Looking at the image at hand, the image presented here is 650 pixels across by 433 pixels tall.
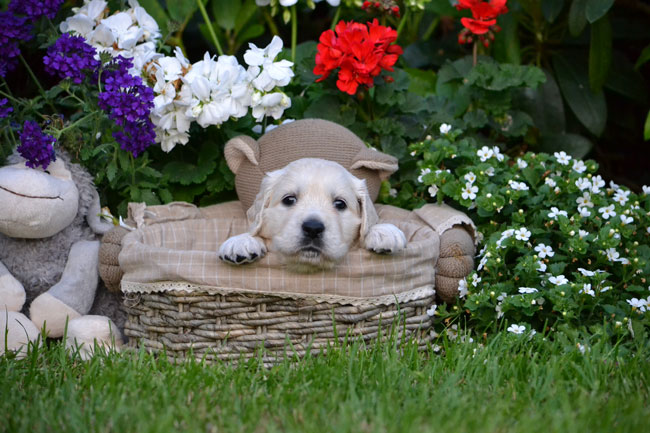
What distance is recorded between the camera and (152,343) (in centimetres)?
283

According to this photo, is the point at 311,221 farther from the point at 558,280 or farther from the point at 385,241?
the point at 558,280

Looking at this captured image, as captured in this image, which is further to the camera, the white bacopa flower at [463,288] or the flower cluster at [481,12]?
the flower cluster at [481,12]

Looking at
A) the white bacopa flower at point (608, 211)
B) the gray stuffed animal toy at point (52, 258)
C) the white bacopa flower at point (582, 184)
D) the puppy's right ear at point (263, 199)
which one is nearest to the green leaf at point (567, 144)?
the white bacopa flower at point (582, 184)

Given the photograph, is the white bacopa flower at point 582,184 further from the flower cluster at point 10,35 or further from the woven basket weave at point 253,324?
the flower cluster at point 10,35

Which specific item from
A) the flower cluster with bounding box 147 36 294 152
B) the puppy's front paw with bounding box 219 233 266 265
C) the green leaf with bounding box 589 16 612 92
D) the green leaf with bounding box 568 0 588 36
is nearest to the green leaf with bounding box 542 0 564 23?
the green leaf with bounding box 568 0 588 36

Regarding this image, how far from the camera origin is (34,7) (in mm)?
3213

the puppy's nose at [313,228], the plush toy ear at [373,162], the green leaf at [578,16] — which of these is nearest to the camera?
the puppy's nose at [313,228]

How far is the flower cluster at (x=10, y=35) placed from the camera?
3205mm

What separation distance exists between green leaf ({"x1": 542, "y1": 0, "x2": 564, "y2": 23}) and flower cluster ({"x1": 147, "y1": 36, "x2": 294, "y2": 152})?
1675 mm

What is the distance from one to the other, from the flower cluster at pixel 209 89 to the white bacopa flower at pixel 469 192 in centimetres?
91

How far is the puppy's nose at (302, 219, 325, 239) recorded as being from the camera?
2.61 meters

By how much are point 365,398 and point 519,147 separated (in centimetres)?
240

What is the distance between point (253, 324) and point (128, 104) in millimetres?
1078

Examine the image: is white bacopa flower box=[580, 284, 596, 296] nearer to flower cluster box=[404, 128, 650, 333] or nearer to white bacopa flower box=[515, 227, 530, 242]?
flower cluster box=[404, 128, 650, 333]
